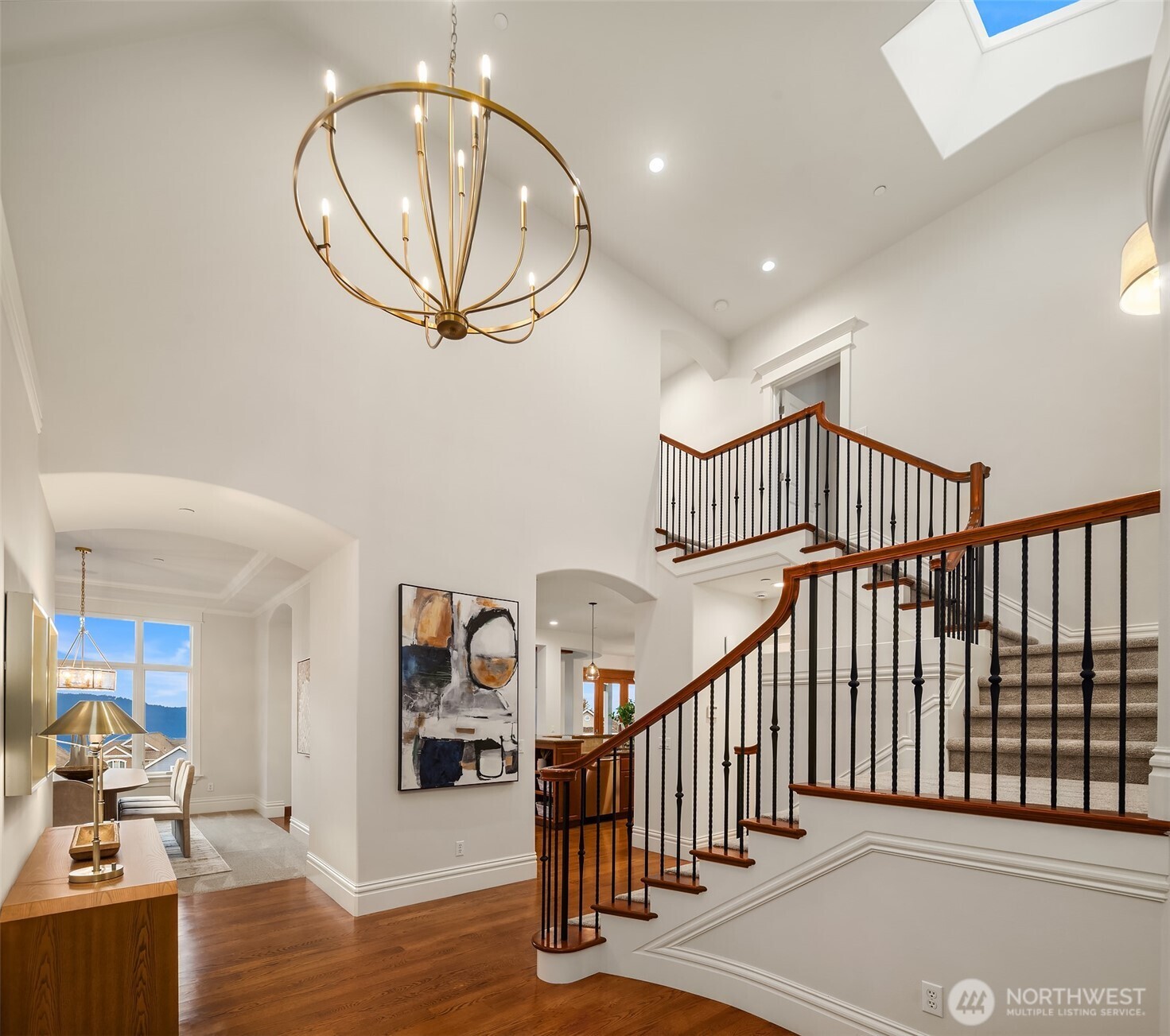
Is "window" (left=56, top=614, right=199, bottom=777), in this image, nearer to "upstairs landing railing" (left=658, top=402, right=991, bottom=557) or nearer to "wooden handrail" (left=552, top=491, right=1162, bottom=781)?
"upstairs landing railing" (left=658, top=402, right=991, bottom=557)

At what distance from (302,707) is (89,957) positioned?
5.08m

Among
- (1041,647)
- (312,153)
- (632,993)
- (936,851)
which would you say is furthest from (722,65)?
(632,993)

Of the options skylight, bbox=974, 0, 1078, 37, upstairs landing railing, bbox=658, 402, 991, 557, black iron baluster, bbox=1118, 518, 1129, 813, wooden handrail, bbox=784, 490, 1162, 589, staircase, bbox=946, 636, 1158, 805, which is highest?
skylight, bbox=974, 0, 1078, 37

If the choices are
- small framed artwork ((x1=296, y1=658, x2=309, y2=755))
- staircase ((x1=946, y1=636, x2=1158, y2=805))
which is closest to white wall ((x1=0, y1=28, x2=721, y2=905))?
small framed artwork ((x1=296, y1=658, x2=309, y2=755))

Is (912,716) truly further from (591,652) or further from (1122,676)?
(591,652)

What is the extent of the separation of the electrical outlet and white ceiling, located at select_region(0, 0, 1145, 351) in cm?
545

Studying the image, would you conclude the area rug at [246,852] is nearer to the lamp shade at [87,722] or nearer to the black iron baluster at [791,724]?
the lamp shade at [87,722]

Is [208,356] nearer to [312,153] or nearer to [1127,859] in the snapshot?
[312,153]

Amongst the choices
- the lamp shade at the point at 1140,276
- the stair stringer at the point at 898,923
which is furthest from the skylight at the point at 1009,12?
the stair stringer at the point at 898,923

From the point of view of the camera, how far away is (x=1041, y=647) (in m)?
4.82

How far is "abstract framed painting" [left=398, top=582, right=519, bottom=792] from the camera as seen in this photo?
5.26 metres

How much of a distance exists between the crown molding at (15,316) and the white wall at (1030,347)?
6271mm

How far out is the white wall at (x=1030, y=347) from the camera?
5.24 meters

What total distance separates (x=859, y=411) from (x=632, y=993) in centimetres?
549
